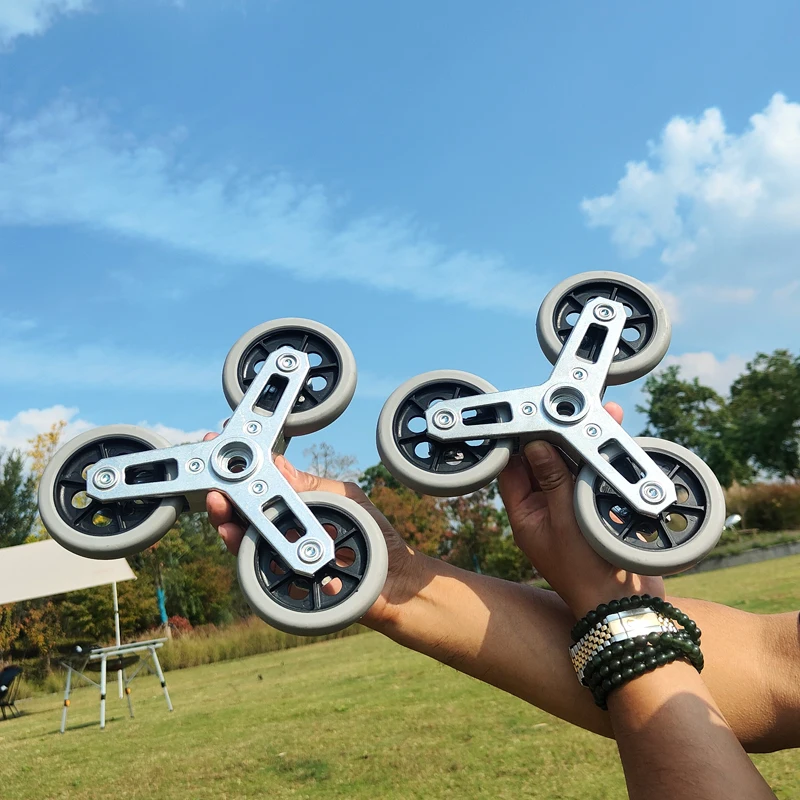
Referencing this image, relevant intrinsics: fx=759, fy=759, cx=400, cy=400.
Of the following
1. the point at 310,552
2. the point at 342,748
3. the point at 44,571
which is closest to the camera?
the point at 310,552

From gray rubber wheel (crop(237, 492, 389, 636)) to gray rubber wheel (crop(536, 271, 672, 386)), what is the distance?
733 millimetres

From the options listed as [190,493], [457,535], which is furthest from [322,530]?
[457,535]

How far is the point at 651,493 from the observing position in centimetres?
189

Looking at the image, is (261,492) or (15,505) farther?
(15,505)

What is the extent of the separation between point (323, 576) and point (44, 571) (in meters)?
12.0

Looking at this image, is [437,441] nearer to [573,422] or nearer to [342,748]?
[573,422]

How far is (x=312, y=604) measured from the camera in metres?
1.88

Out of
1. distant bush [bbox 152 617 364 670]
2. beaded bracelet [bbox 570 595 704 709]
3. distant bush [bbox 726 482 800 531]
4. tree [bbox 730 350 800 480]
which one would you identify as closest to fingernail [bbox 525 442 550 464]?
beaded bracelet [bbox 570 595 704 709]

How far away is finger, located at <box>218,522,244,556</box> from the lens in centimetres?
197

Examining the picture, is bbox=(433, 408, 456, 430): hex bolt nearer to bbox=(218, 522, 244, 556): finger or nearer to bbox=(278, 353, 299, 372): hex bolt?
bbox=(278, 353, 299, 372): hex bolt

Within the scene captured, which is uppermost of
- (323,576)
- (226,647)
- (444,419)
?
(444,419)

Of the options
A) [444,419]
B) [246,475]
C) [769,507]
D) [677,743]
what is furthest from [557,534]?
[769,507]

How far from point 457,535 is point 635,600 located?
3257 centimetres

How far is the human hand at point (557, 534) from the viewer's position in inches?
73.1
